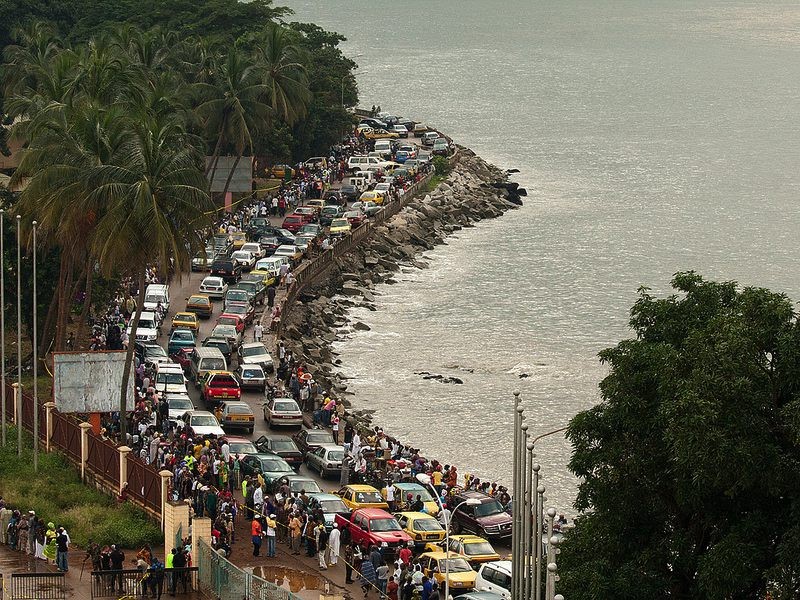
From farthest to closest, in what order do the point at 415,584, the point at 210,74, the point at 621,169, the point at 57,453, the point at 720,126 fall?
the point at 720,126
the point at 621,169
the point at 210,74
the point at 57,453
the point at 415,584

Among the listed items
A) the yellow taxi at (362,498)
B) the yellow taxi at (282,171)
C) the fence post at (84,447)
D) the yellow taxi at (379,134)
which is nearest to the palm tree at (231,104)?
the yellow taxi at (282,171)

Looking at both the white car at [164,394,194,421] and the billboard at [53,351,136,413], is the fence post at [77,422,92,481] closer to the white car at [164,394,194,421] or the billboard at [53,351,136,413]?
the billboard at [53,351,136,413]

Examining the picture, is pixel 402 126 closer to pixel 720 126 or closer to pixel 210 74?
pixel 210 74

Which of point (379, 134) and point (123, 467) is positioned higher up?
point (379, 134)

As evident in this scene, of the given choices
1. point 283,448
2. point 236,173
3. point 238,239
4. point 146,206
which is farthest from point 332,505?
point 236,173

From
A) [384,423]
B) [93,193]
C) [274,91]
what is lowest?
[384,423]

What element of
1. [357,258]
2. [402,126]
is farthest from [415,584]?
[402,126]

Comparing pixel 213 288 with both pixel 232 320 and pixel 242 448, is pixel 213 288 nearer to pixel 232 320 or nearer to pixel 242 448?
pixel 232 320

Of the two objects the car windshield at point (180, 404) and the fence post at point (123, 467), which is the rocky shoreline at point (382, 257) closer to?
the car windshield at point (180, 404)
